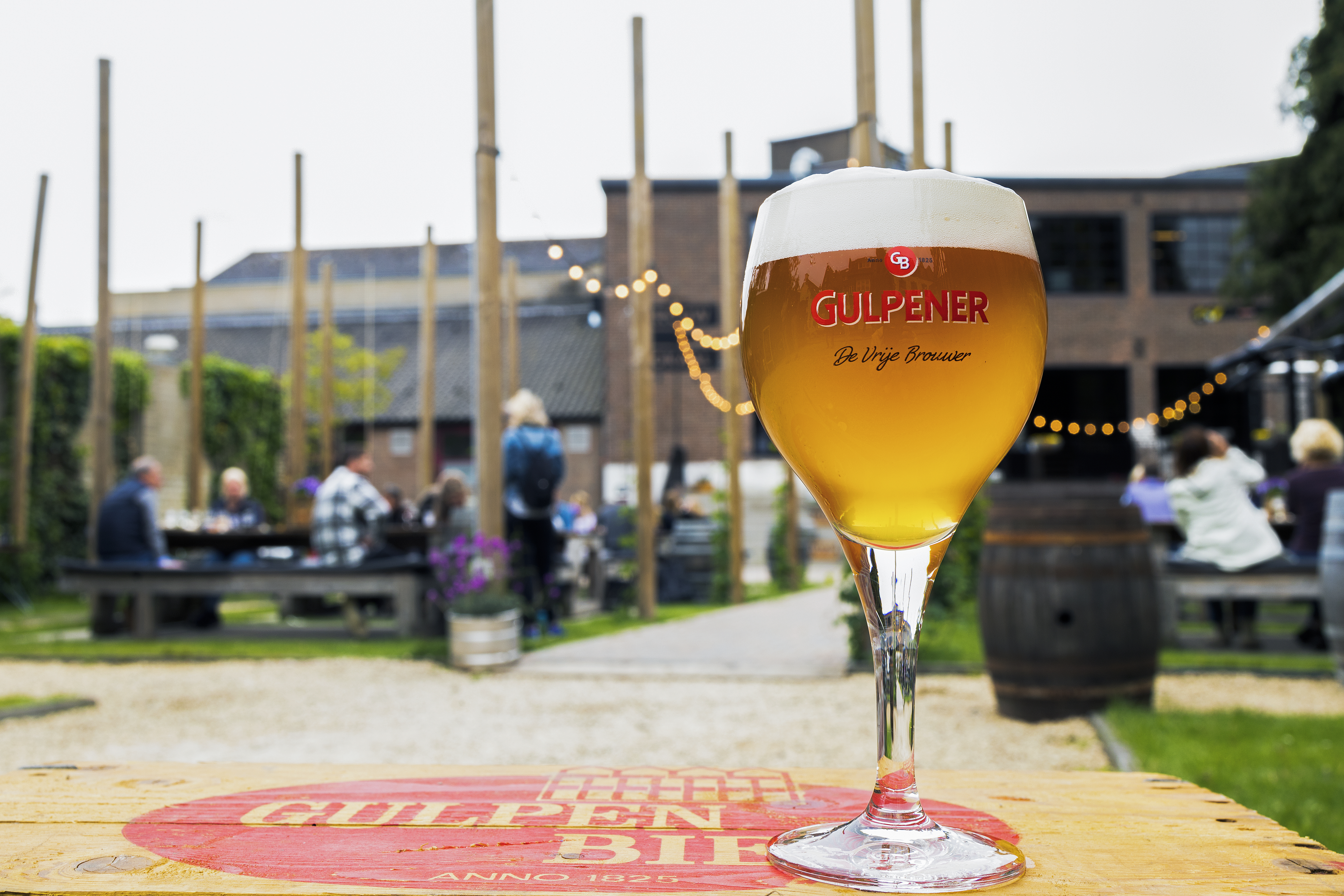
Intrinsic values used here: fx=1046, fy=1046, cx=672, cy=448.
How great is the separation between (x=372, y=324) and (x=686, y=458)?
42.4 feet

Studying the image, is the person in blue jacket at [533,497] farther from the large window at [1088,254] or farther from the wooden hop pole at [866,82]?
the large window at [1088,254]

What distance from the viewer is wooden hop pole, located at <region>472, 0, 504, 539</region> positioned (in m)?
6.57

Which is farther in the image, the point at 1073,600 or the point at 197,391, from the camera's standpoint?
the point at 197,391

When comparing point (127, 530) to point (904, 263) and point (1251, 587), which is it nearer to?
point (1251, 587)

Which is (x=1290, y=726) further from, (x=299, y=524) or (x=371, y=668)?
(x=299, y=524)

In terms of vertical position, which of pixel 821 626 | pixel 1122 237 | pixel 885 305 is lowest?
pixel 821 626

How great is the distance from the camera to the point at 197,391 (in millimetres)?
11930

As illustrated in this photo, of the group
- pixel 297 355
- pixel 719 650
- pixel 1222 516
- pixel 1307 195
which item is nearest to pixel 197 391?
pixel 297 355

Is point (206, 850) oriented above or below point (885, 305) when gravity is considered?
below

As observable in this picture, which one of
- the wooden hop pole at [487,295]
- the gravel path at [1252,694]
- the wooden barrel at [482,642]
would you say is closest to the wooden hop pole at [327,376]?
the wooden hop pole at [487,295]

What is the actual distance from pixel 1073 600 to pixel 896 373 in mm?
3941

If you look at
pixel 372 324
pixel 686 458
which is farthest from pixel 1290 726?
pixel 372 324

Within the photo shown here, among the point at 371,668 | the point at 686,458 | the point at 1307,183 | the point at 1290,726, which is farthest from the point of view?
the point at 686,458

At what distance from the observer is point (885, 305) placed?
0.61 meters
